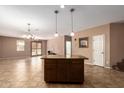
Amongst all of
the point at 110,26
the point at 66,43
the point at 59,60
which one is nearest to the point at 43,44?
the point at 66,43

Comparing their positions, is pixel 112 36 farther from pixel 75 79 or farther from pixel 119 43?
pixel 75 79

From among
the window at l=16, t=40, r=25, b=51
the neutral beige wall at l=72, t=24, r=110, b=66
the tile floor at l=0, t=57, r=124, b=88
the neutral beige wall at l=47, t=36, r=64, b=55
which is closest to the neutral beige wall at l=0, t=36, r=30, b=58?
the window at l=16, t=40, r=25, b=51

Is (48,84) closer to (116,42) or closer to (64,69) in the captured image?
(64,69)

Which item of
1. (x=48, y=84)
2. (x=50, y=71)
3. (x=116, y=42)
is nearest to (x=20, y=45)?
(x=116, y=42)

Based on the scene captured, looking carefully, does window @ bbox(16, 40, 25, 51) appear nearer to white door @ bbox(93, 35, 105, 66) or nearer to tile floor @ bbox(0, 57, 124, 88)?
tile floor @ bbox(0, 57, 124, 88)

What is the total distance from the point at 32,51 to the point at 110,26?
11905 mm

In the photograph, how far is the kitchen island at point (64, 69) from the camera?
411 cm

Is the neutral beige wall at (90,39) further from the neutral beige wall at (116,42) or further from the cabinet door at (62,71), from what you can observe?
the cabinet door at (62,71)

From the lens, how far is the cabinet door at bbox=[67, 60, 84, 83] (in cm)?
410

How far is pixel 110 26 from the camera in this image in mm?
6727

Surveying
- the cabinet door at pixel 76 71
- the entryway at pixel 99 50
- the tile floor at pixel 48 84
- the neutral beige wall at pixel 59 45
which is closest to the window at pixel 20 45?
→ the neutral beige wall at pixel 59 45

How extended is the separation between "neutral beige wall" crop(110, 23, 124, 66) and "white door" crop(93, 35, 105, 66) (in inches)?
23.5
